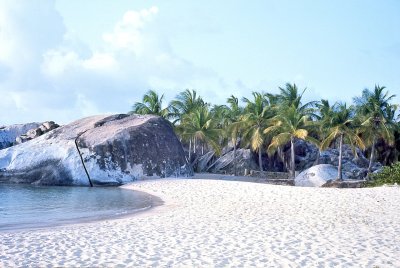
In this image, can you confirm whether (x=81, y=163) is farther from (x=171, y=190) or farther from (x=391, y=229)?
(x=391, y=229)

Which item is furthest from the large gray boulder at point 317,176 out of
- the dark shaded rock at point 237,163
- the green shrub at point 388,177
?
the dark shaded rock at point 237,163

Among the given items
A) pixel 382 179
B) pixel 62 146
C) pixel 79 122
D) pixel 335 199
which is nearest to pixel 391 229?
pixel 335 199

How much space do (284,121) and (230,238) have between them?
26.6 metres

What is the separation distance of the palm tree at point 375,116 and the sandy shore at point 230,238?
2211 cm

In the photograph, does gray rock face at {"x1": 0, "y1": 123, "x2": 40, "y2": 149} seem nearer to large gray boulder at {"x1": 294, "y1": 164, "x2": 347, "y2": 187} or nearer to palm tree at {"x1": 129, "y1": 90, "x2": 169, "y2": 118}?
palm tree at {"x1": 129, "y1": 90, "x2": 169, "y2": 118}

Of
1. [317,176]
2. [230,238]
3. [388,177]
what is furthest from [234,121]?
[230,238]

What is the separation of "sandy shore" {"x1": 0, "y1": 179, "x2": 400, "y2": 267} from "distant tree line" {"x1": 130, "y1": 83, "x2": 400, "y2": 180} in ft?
60.7

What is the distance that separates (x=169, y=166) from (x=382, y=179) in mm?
13060

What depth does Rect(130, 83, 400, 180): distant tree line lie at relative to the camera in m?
33.7

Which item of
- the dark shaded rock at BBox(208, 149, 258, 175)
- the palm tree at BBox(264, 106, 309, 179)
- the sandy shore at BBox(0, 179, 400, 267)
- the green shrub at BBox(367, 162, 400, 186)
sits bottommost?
the sandy shore at BBox(0, 179, 400, 267)

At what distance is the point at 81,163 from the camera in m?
26.9

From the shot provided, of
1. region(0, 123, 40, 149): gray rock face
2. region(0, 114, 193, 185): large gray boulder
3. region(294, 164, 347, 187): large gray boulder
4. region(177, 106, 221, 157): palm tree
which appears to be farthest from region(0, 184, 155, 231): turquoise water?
region(0, 123, 40, 149): gray rock face

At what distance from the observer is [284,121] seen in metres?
34.7

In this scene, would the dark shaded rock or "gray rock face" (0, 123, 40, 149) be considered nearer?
"gray rock face" (0, 123, 40, 149)
